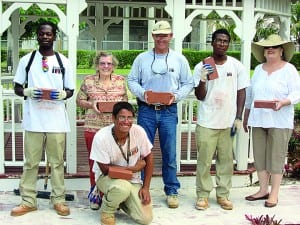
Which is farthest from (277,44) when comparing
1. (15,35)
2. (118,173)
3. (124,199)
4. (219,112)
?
(15,35)

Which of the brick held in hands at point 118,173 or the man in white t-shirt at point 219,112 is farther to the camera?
the man in white t-shirt at point 219,112

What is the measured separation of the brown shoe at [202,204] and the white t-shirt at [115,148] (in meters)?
0.89

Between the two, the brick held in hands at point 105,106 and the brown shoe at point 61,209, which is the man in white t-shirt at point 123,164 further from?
the brown shoe at point 61,209

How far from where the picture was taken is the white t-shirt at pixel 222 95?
5766 mm

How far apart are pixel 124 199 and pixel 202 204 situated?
1062 mm

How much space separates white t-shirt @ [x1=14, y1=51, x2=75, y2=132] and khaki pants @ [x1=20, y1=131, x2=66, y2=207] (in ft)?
0.31

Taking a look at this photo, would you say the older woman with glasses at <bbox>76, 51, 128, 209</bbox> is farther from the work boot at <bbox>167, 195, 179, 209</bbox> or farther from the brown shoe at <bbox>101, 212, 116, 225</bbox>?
the work boot at <bbox>167, 195, 179, 209</bbox>

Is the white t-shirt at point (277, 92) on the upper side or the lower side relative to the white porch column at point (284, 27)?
lower

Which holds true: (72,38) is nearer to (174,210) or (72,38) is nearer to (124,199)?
(124,199)

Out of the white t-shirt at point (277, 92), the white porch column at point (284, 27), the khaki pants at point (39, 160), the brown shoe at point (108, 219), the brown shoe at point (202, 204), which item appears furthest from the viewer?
the white porch column at point (284, 27)

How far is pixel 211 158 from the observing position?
19.4 feet

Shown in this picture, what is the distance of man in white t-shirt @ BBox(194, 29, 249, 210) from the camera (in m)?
5.71

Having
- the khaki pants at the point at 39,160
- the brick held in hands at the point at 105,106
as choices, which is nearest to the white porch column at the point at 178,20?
the brick held in hands at the point at 105,106

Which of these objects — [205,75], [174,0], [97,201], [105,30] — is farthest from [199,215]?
[105,30]
